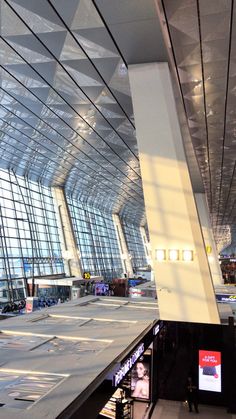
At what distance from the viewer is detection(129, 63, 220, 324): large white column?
1030 cm

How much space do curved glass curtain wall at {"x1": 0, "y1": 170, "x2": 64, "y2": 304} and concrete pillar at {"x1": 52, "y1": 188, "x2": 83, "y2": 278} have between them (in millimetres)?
512

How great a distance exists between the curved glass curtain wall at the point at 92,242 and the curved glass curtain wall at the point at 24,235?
17.4 ft

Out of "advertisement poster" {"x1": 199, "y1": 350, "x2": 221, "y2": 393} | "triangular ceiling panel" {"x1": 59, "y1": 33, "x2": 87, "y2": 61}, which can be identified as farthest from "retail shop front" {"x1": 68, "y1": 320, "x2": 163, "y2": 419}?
"triangular ceiling panel" {"x1": 59, "y1": 33, "x2": 87, "y2": 61}

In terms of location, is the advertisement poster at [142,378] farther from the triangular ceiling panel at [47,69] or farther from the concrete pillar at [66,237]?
the concrete pillar at [66,237]

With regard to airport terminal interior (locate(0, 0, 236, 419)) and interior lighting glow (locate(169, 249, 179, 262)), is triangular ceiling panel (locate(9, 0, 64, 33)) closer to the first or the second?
airport terminal interior (locate(0, 0, 236, 419))

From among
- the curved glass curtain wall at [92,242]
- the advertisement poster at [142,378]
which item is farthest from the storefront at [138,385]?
the curved glass curtain wall at [92,242]

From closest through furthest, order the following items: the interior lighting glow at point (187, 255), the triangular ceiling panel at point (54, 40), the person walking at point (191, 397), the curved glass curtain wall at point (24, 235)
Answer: the interior lighting glow at point (187, 255)
the triangular ceiling panel at point (54, 40)
the person walking at point (191, 397)
the curved glass curtain wall at point (24, 235)

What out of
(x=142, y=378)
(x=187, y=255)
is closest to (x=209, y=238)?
(x=187, y=255)

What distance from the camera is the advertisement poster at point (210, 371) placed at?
11.4m

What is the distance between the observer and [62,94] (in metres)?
15.0

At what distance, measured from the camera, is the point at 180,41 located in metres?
11.2

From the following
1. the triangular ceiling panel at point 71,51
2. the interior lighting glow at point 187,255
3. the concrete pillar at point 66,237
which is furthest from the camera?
the concrete pillar at point 66,237

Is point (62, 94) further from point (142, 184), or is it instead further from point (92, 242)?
point (92, 242)

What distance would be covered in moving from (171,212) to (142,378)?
4.68 metres
